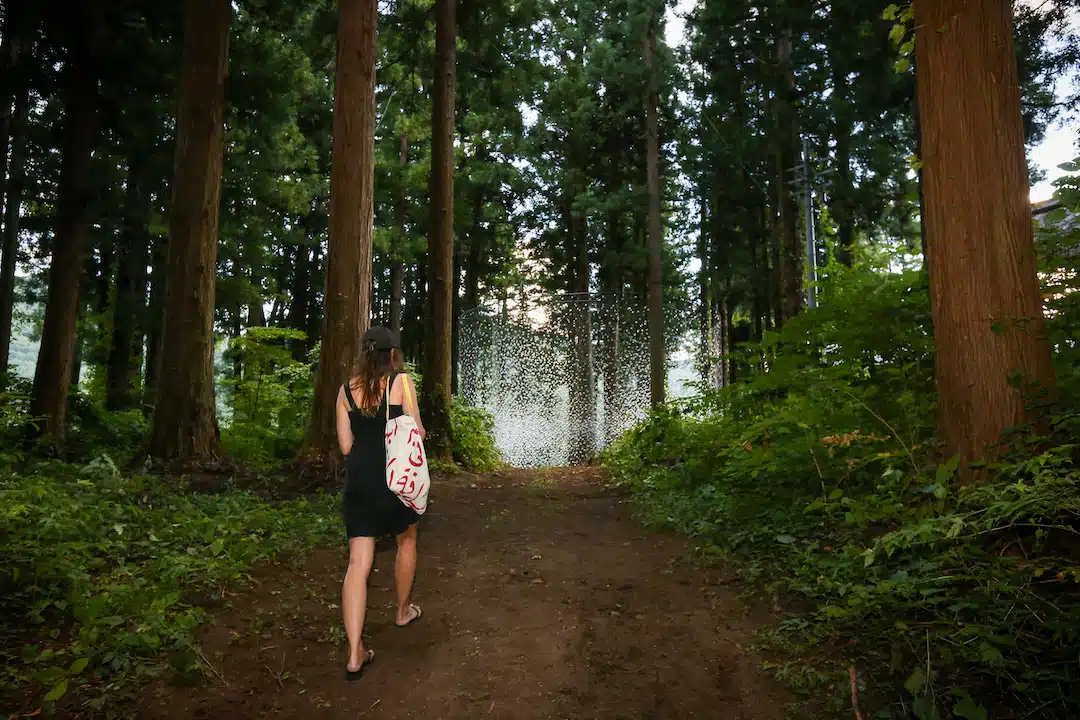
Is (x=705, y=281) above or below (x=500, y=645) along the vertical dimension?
above

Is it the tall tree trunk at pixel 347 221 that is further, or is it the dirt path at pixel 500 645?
the tall tree trunk at pixel 347 221

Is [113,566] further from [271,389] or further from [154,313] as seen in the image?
[154,313]

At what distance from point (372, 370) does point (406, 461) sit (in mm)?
562

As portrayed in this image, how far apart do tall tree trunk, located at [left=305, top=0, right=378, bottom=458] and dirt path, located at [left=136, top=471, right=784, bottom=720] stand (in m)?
2.76

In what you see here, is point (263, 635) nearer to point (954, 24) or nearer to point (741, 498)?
point (741, 498)

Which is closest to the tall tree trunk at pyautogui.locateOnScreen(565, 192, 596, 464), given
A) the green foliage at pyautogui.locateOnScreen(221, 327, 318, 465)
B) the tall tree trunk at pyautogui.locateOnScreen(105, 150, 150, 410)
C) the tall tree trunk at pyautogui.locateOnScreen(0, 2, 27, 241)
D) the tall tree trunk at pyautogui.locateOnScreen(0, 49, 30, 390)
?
the green foliage at pyautogui.locateOnScreen(221, 327, 318, 465)

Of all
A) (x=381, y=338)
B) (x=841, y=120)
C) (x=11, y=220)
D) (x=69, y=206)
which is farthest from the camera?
(x=841, y=120)

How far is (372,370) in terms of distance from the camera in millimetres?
4086

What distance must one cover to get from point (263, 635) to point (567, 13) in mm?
23725

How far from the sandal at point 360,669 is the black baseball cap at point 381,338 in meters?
1.71

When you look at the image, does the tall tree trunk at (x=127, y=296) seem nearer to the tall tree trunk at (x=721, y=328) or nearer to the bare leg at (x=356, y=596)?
the bare leg at (x=356, y=596)

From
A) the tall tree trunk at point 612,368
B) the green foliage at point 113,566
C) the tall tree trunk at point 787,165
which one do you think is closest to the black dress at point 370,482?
the green foliage at point 113,566

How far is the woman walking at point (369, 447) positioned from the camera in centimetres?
396

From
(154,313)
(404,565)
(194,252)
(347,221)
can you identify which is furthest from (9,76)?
(404,565)
